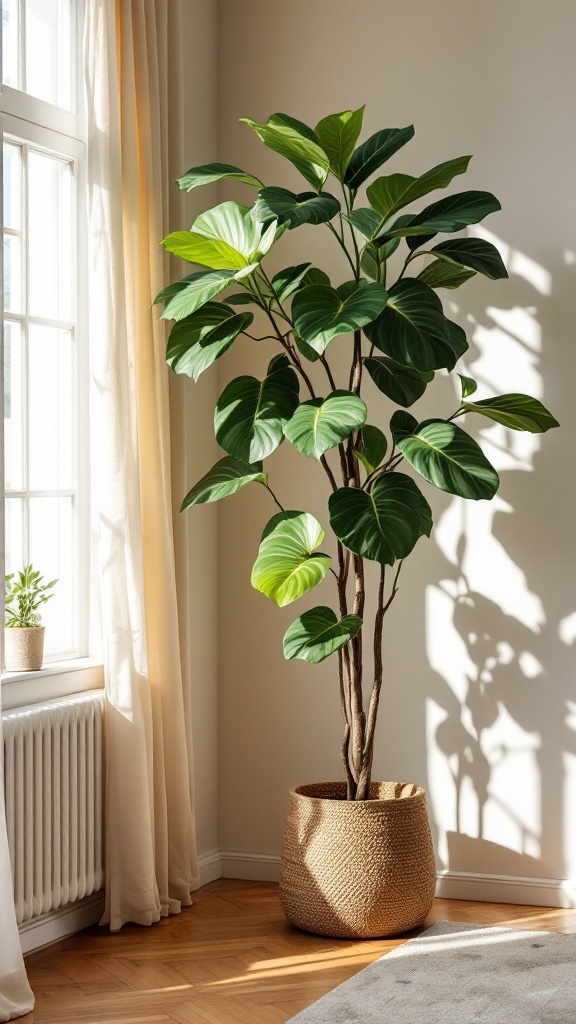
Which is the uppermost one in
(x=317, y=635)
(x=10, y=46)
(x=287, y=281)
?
(x=10, y=46)

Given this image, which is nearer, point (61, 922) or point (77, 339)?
point (61, 922)

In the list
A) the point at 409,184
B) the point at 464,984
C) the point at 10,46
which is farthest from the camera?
the point at 10,46

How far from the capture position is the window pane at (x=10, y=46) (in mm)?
3207

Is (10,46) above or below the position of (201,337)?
above

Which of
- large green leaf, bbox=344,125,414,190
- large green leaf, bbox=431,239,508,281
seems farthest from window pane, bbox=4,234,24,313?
large green leaf, bbox=431,239,508,281

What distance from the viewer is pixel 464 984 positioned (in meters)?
2.87

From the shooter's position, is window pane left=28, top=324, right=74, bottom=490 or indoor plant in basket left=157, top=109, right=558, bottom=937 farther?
window pane left=28, top=324, right=74, bottom=490

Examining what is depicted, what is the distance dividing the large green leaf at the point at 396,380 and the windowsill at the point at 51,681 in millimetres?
1165

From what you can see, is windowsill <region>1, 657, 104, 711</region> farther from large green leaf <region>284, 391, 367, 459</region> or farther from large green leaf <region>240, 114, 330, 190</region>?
large green leaf <region>240, 114, 330, 190</region>

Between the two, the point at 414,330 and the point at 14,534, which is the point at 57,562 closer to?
the point at 14,534

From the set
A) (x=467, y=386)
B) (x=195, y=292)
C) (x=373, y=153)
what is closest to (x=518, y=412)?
(x=467, y=386)

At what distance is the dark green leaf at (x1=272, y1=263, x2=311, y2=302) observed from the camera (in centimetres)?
322

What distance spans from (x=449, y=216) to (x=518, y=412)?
0.57 metres

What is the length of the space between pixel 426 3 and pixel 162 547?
197 centimetres
